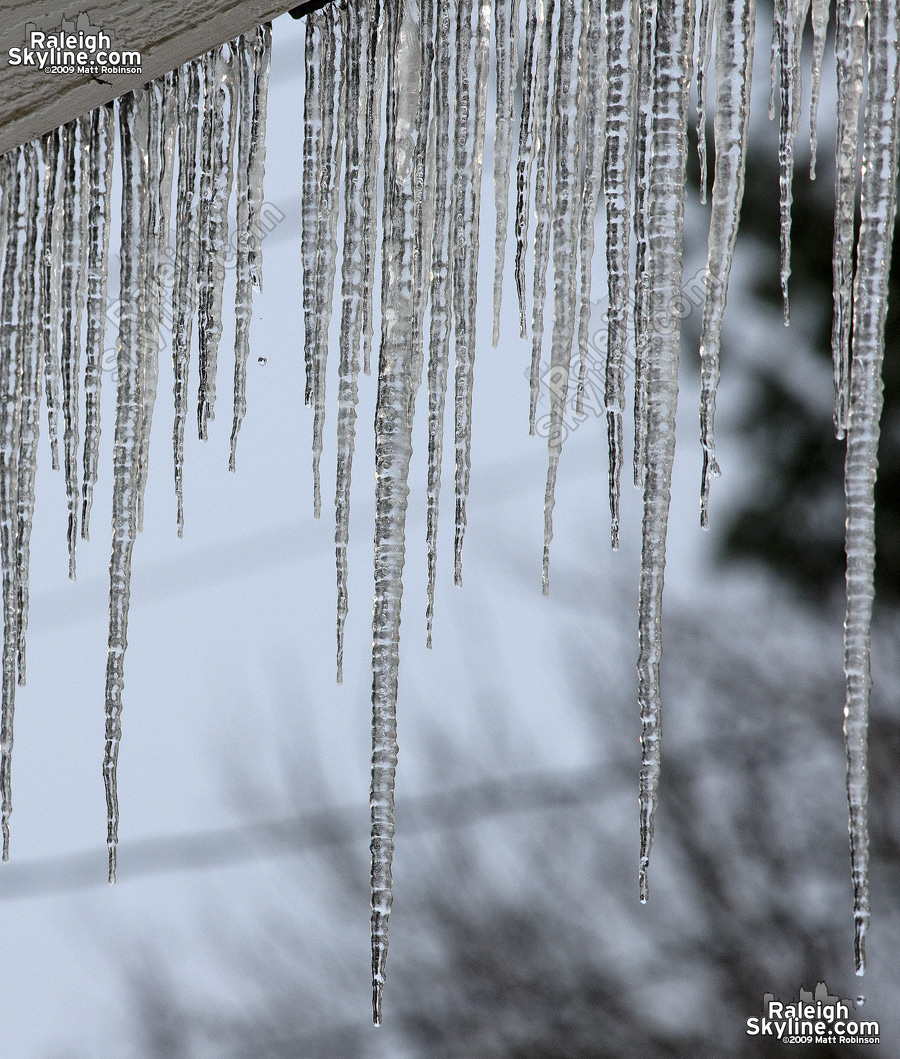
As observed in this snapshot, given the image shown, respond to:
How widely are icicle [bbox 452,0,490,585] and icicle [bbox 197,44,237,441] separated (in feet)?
0.45

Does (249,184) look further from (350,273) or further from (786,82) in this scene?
(786,82)

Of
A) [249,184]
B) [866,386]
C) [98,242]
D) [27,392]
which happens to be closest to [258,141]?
[249,184]

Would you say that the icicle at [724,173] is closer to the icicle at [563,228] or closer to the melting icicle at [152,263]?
the icicle at [563,228]

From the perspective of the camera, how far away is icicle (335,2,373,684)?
1.66 feet

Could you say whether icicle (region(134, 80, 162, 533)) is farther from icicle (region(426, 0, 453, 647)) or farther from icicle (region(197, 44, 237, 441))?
icicle (region(426, 0, 453, 647))

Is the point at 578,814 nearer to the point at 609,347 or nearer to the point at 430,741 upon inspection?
the point at 430,741

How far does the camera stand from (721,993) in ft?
9.71

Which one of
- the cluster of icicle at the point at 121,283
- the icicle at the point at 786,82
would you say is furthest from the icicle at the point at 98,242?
the icicle at the point at 786,82

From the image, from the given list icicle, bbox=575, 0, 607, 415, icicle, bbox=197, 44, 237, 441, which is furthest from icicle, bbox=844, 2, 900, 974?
icicle, bbox=197, 44, 237, 441

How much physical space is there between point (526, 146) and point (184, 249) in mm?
201

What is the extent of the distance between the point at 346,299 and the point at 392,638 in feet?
0.56

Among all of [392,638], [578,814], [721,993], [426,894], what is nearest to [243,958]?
[426,894]

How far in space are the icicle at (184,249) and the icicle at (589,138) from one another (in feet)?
0.70

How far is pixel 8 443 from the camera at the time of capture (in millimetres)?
683
